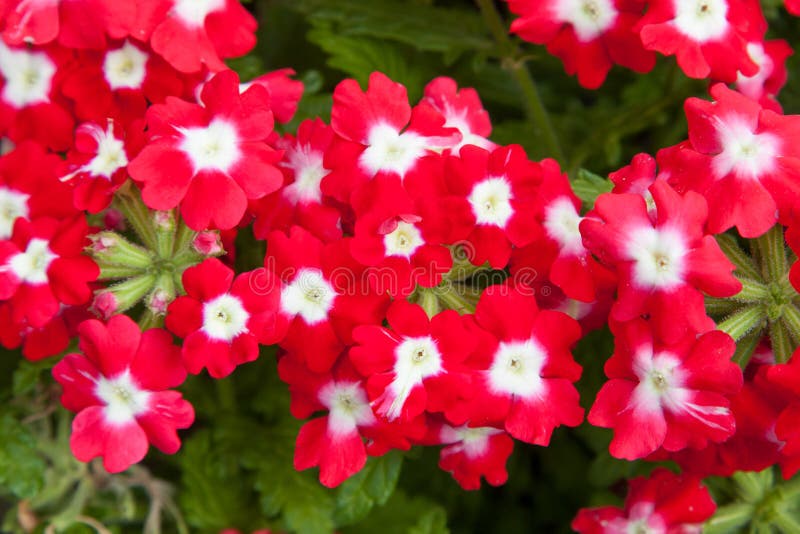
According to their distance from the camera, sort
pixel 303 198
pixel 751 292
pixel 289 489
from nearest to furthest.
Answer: pixel 751 292 → pixel 303 198 → pixel 289 489

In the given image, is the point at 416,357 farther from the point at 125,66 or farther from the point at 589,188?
the point at 125,66

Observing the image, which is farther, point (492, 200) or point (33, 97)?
point (33, 97)

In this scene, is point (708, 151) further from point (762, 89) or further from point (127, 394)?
point (127, 394)

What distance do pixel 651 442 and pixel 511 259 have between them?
0.38 m

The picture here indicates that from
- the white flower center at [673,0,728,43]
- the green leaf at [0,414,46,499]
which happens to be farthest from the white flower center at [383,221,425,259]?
the green leaf at [0,414,46,499]

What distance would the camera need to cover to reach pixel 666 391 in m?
1.42

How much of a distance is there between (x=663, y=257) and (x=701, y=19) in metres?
0.53

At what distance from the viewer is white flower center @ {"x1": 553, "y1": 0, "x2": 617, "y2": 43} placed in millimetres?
1711

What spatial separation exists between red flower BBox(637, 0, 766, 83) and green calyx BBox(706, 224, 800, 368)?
0.32 meters

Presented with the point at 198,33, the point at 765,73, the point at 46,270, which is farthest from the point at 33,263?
the point at 765,73

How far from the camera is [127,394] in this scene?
1.48 m

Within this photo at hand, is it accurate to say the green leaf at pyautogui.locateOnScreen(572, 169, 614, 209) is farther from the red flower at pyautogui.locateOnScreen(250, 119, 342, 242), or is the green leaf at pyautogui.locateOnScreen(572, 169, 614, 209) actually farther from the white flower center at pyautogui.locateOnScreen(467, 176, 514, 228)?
the red flower at pyautogui.locateOnScreen(250, 119, 342, 242)

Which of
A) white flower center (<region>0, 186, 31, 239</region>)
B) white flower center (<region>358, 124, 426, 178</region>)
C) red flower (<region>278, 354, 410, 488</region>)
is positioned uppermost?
white flower center (<region>358, 124, 426, 178</region>)

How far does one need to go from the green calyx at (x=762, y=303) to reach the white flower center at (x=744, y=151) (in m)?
0.13
